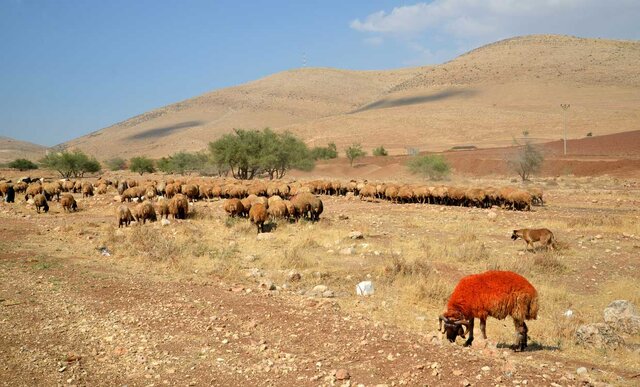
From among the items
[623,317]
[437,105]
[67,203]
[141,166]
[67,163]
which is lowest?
[623,317]

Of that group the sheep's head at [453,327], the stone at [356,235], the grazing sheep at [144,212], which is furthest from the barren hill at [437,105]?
the sheep's head at [453,327]

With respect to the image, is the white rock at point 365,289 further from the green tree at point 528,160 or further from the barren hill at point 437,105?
the barren hill at point 437,105

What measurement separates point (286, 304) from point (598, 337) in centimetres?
459

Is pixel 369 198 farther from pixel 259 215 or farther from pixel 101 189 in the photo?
pixel 101 189

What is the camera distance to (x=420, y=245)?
1357 centimetres

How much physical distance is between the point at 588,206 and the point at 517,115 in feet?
229

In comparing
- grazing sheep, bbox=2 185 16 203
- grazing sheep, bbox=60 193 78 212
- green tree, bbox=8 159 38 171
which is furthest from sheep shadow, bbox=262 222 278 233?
green tree, bbox=8 159 38 171

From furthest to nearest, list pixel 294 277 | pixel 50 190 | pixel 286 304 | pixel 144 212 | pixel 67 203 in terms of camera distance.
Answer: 1. pixel 50 190
2. pixel 67 203
3. pixel 144 212
4. pixel 294 277
5. pixel 286 304

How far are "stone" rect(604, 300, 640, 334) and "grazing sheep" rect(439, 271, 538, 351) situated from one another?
227 cm

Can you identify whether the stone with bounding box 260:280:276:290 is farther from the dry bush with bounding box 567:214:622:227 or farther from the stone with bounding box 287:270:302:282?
the dry bush with bounding box 567:214:622:227

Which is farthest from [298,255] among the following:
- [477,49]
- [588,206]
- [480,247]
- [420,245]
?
[477,49]

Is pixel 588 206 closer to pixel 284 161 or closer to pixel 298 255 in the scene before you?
pixel 298 255

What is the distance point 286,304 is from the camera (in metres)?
8.19

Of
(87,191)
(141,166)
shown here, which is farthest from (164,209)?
(141,166)
